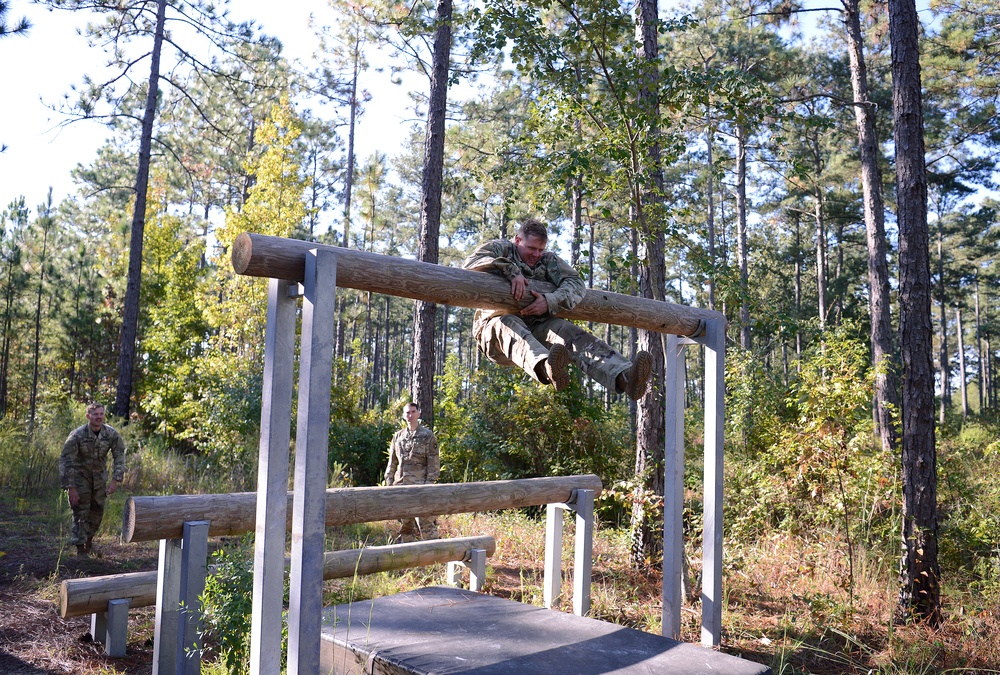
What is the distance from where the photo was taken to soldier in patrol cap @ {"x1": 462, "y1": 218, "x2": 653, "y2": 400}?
4.29 metres

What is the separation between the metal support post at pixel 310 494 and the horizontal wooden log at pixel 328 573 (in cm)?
175

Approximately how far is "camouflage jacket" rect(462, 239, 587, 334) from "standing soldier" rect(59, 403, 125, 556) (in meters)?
5.99

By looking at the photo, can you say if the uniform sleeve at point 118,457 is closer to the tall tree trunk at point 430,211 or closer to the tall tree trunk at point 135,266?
the tall tree trunk at point 430,211

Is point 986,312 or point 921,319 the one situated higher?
point 986,312

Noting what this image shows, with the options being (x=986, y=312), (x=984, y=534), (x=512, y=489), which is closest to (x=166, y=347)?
(x=512, y=489)

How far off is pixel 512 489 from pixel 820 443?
335 centimetres

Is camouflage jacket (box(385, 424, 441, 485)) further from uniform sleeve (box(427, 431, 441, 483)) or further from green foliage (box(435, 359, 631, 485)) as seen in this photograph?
green foliage (box(435, 359, 631, 485))

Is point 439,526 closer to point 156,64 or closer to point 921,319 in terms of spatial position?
point 921,319

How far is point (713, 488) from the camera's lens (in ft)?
17.0

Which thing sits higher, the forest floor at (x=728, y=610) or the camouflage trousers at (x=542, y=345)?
the camouflage trousers at (x=542, y=345)

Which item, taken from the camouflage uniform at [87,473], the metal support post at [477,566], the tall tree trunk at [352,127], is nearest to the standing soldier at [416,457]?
the metal support post at [477,566]

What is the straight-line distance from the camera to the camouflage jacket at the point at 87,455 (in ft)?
27.3

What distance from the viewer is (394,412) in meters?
17.2

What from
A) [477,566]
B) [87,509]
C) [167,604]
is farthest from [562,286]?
[87,509]
